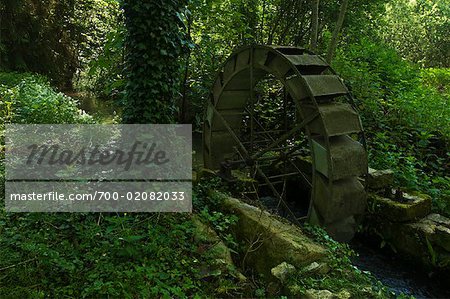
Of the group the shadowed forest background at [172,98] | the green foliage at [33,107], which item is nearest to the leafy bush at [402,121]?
the shadowed forest background at [172,98]

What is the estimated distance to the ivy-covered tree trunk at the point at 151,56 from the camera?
4.14 metres

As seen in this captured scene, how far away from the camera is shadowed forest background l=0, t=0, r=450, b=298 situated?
111 inches

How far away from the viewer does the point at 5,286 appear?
8.29 ft

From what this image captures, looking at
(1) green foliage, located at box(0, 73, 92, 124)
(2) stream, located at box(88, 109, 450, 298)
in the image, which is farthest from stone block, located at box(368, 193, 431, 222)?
(1) green foliage, located at box(0, 73, 92, 124)

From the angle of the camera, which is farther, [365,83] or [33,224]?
[365,83]

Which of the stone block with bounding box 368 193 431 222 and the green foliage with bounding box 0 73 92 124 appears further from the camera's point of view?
the green foliage with bounding box 0 73 92 124

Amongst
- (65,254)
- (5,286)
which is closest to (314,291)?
(65,254)

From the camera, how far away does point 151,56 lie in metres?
4.26

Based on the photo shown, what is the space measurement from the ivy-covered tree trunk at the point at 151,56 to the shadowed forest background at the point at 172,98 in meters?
0.01

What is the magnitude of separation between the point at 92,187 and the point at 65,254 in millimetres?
1106

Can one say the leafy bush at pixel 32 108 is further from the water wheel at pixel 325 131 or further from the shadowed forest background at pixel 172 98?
the water wheel at pixel 325 131

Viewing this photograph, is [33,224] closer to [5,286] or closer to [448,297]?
[5,286]

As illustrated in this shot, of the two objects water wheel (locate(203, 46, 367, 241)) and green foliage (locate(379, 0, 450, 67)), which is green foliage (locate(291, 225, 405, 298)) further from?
green foliage (locate(379, 0, 450, 67))

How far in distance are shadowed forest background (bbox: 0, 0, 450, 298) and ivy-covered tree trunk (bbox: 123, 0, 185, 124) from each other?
13 mm
